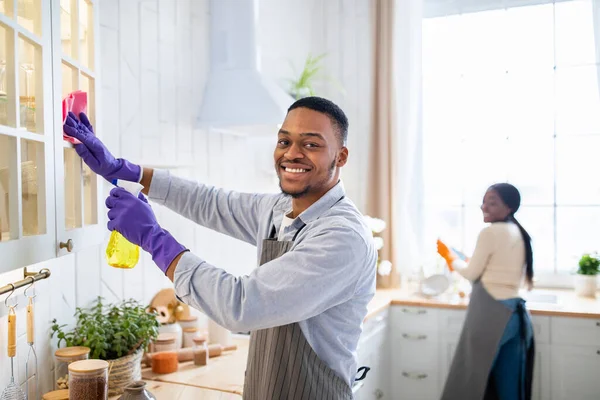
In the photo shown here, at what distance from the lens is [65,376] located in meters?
1.71

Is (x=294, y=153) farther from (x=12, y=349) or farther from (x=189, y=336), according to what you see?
(x=189, y=336)

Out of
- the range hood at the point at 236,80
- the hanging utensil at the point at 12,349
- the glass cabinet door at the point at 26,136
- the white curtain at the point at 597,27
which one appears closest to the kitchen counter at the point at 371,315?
the hanging utensil at the point at 12,349

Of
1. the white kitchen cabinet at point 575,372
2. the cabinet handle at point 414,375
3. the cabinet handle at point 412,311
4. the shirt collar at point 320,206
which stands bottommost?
the cabinet handle at point 414,375

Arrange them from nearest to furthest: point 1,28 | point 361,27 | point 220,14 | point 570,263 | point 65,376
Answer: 1. point 1,28
2. point 65,376
3. point 220,14
4. point 570,263
5. point 361,27

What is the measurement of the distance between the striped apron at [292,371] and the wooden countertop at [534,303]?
4.30 feet

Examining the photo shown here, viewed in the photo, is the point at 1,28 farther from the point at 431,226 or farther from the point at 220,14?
the point at 431,226

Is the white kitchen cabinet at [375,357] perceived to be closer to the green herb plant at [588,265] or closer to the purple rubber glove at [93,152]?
the green herb plant at [588,265]

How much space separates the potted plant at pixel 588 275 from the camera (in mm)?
3264

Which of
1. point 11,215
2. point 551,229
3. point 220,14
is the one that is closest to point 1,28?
point 11,215

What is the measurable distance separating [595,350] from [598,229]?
81cm

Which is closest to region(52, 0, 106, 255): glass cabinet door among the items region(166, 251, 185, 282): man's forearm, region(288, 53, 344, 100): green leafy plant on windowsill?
region(166, 251, 185, 282): man's forearm

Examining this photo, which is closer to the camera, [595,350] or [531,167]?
[595,350]

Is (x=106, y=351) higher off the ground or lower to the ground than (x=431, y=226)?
lower

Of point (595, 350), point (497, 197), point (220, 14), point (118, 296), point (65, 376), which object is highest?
point (220, 14)
